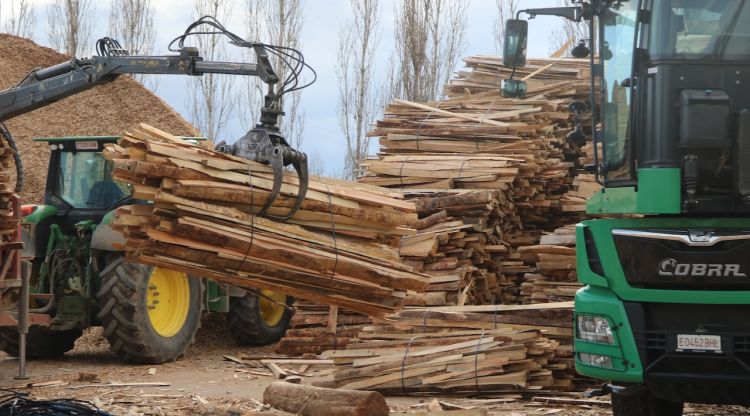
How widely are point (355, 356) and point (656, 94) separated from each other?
4.86 metres

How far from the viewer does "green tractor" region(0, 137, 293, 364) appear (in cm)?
1301

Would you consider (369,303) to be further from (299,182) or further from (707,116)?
(707,116)

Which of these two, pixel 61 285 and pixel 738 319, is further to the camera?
pixel 61 285

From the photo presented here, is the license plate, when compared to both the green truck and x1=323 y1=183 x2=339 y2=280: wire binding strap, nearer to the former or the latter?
the green truck

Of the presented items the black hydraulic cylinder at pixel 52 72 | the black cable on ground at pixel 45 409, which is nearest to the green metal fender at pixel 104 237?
the black hydraulic cylinder at pixel 52 72

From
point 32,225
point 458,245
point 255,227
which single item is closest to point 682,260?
point 255,227

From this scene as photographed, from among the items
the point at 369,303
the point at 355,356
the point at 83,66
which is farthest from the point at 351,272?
the point at 83,66

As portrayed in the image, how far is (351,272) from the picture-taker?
934cm

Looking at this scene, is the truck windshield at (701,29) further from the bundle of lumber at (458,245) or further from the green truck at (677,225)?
the bundle of lumber at (458,245)

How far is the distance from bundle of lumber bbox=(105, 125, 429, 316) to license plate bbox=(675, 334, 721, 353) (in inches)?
107

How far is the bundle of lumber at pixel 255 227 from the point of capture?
830 cm

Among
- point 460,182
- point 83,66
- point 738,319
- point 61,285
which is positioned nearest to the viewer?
point 738,319

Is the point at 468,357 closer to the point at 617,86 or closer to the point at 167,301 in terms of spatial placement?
the point at 617,86

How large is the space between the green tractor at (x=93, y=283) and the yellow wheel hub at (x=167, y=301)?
0.01m
